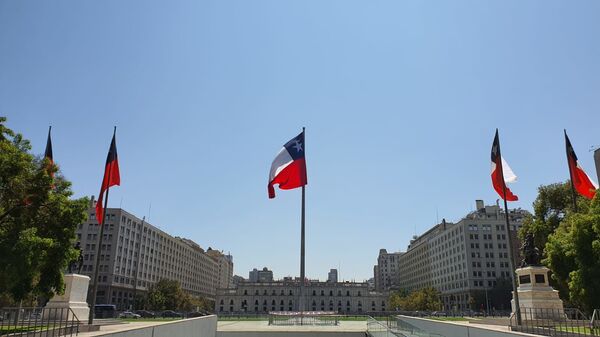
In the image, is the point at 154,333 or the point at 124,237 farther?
the point at 124,237

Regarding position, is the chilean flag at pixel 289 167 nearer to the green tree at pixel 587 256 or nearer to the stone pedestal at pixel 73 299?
the stone pedestal at pixel 73 299

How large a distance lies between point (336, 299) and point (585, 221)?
125 meters

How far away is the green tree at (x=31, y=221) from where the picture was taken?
1506 cm

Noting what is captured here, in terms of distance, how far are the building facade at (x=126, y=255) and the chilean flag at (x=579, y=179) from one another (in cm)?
7394

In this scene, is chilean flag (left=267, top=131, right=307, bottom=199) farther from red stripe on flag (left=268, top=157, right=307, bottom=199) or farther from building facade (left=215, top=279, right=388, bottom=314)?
building facade (left=215, top=279, right=388, bottom=314)

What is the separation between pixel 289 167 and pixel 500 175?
13159 mm

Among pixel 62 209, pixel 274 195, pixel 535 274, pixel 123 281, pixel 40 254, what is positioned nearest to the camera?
pixel 40 254

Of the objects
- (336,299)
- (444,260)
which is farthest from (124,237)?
(444,260)

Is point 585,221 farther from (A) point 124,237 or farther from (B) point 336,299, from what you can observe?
(B) point 336,299

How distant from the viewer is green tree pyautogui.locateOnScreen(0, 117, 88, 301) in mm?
15063

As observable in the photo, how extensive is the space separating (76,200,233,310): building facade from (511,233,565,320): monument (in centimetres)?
7152

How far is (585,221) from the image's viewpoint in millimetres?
24609

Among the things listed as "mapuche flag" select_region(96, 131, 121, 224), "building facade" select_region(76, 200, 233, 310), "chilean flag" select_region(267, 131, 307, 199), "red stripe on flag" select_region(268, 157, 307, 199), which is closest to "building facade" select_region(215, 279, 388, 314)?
"building facade" select_region(76, 200, 233, 310)

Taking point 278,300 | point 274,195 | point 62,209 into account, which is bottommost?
point 278,300
